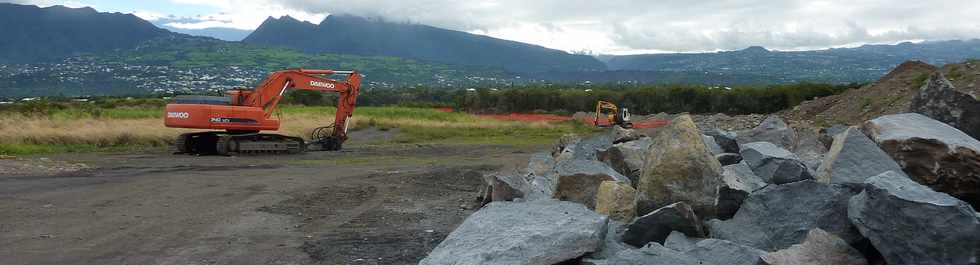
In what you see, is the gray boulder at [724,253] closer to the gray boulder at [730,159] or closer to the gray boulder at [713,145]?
the gray boulder at [730,159]

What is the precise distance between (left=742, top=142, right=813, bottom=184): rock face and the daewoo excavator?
17.2 meters

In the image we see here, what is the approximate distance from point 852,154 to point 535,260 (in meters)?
2.74

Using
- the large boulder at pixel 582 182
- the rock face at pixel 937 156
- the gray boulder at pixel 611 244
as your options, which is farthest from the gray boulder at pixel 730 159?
the gray boulder at pixel 611 244

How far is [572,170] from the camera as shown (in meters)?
8.30

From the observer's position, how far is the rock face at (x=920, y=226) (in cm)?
438

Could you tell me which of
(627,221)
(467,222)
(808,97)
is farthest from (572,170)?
(808,97)

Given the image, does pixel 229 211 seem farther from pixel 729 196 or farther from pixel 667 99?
pixel 667 99

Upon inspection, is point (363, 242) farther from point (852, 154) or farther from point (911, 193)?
point (911, 193)

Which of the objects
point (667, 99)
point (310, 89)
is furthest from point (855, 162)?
point (667, 99)

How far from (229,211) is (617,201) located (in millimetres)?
6249

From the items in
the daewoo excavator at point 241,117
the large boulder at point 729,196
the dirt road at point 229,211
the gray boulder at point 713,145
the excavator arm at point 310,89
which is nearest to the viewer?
the large boulder at point 729,196

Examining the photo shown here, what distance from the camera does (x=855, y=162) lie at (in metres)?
5.96

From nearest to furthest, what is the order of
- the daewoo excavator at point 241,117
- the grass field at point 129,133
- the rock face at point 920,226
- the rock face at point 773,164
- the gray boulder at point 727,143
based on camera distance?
the rock face at point 920,226 < the rock face at point 773,164 < the gray boulder at point 727,143 < the daewoo excavator at point 241,117 < the grass field at point 129,133

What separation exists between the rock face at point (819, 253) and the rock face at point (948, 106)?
278 centimetres
